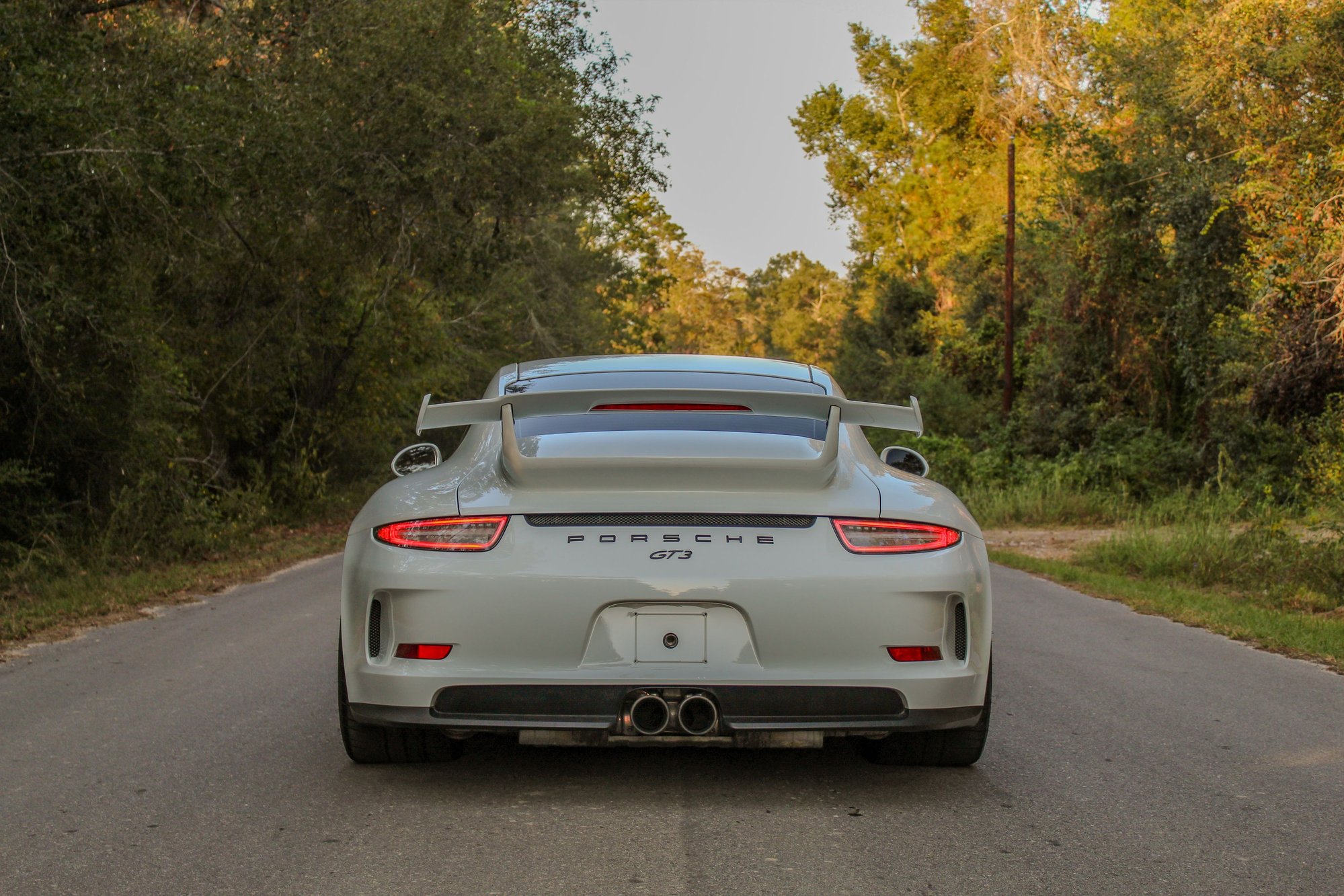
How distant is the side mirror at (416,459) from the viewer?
220 inches

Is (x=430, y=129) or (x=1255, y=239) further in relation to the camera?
(x=1255, y=239)

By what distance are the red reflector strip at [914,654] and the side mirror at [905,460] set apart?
1.46 m

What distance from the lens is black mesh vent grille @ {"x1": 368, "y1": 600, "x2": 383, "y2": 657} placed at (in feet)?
14.9

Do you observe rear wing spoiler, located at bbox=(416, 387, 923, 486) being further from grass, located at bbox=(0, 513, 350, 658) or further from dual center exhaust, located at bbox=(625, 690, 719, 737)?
grass, located at bbox=(0, 513, 350, 658)

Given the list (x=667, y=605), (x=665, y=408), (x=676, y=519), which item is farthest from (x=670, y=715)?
(x=665, y=408)

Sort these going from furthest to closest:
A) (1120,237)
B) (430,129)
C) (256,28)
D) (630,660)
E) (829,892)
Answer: (1120,237), (430,129), (256,28), (630,660), (829,892)

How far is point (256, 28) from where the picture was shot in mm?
15312

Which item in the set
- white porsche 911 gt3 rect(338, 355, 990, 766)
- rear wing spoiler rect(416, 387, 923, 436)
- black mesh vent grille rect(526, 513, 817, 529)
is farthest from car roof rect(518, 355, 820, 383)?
black mesh vent grille rect(526, 513, 817, 529)

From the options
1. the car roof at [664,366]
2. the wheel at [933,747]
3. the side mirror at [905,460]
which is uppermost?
the car roof at [664,366]

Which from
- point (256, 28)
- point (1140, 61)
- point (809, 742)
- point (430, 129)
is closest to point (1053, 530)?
point (1140, 61)

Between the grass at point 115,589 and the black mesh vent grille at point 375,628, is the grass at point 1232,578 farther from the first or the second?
the grass at point 115,589

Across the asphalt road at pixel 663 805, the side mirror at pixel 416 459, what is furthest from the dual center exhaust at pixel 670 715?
the side mirror at pixel 416 459

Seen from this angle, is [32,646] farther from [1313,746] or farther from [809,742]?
[1313,746]

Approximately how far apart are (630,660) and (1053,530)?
21.4 meters
